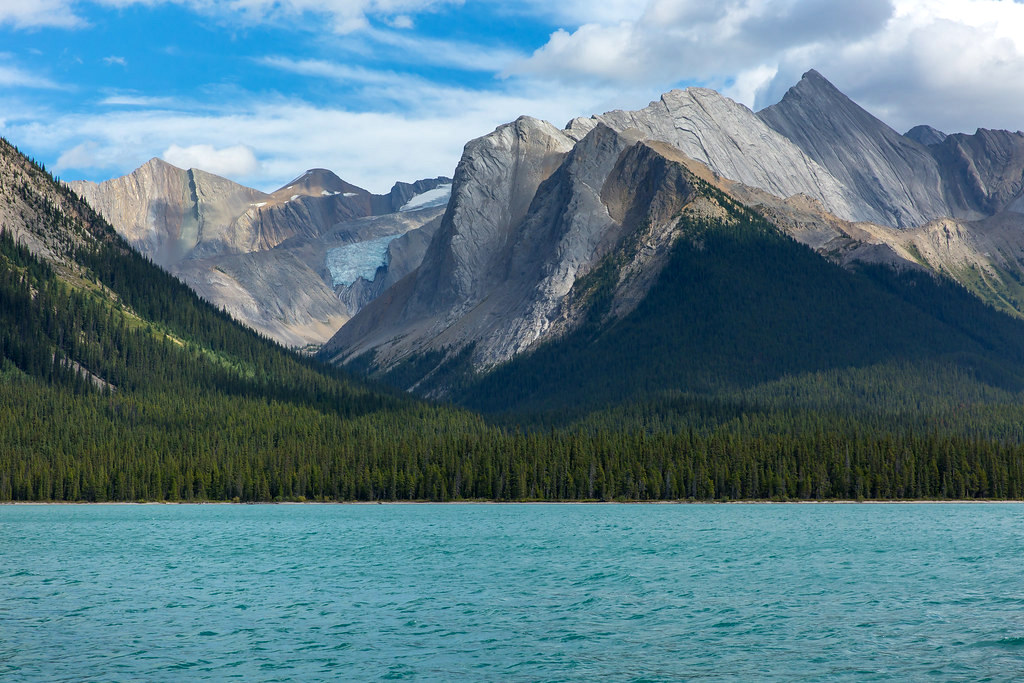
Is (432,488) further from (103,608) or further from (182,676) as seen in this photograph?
(182,676)

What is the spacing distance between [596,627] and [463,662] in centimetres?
1137

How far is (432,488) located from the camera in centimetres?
19962

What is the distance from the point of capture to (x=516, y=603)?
72562mm

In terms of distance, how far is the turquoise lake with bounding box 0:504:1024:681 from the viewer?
52344 mm

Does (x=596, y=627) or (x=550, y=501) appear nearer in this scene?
(x=596, y=627)

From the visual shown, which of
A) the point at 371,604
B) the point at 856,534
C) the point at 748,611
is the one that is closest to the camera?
the point at 748,611

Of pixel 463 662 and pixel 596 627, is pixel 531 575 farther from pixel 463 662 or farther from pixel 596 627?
pixel 463 662

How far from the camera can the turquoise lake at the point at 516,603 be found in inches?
2061

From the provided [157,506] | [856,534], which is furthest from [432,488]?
[856,534]

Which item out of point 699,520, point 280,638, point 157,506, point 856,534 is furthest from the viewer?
point 157,506

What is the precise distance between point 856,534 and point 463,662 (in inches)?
3267

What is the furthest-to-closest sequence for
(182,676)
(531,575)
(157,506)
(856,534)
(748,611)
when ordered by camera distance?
1. (157,506)
2. (856,534)
3. (531,575)
4. (748,611)
5. (182,676)

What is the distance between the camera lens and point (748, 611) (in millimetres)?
68250

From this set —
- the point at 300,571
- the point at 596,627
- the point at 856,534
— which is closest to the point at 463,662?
the point at 596,627
